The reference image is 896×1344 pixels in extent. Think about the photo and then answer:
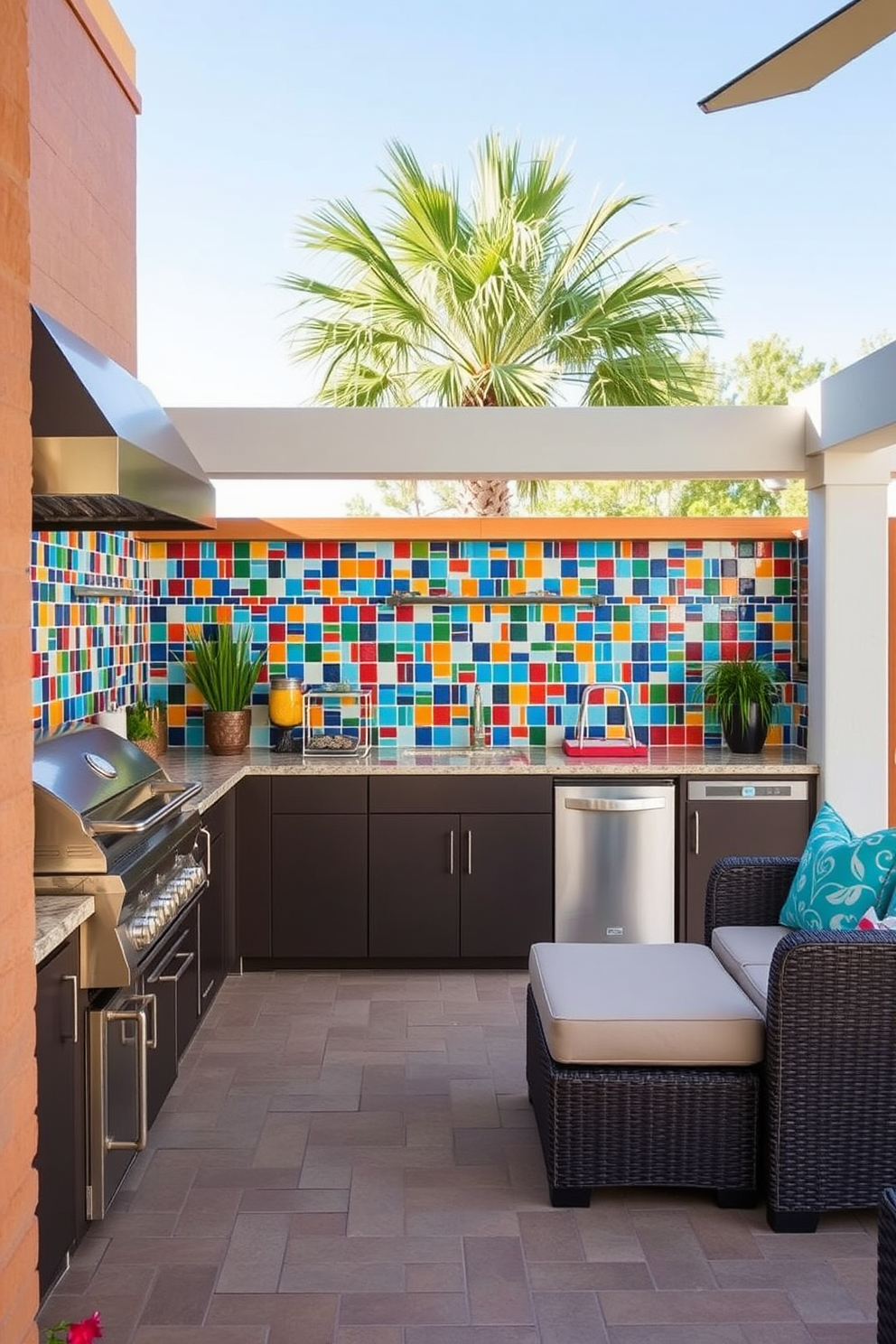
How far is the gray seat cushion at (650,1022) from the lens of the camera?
10.8ft

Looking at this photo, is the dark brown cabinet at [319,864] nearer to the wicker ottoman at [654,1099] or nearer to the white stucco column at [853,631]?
the white stucco column at [853,631]

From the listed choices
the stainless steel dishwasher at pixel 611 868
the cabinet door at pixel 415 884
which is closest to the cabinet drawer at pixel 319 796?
the cabinet door at pixel 415 884

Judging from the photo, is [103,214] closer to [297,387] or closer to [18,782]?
[18,782]

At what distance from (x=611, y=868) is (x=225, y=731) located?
196 centimetres

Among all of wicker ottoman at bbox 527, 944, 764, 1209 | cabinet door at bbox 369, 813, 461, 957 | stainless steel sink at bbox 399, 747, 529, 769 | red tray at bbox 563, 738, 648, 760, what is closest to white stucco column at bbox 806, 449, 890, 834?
red tray at bbox 563, 738, 648, 760

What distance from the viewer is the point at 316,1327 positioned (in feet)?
8.93

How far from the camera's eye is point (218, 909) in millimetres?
5051

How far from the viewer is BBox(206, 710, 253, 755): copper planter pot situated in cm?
597

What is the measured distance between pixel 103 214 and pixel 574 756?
10.4 feet

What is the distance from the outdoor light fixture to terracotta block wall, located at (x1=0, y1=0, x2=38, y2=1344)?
1160 millimetres

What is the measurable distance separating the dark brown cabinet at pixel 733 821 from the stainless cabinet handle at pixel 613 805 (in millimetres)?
173

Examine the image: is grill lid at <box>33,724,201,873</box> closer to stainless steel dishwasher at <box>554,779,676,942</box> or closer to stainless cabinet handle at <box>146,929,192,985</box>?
stainless cabinet handle at <box>146,929,192,985</box>

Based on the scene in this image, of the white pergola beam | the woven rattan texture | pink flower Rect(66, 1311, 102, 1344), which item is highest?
the white pergola beam

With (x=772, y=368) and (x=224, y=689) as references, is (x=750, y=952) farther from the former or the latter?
(x=772, y=368)
